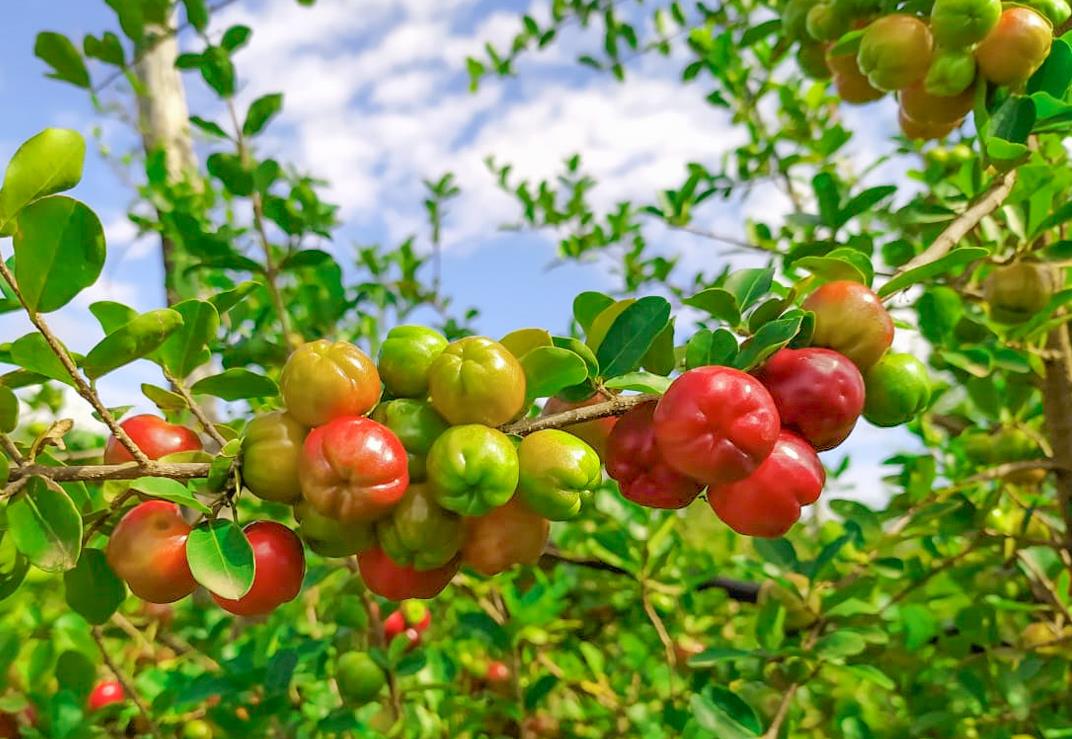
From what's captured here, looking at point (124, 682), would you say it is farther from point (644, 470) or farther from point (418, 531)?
point (644, 470)

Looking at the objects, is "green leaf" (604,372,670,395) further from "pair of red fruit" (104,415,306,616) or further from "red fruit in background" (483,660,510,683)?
"red fruit in background" (483,660,510,683)

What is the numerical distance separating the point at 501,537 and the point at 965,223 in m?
0.74

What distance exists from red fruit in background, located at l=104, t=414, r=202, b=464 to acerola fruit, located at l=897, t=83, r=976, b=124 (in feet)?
4.06

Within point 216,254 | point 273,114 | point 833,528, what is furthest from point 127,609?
point 833,528

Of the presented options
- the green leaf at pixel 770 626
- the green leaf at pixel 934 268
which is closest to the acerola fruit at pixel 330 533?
the green leaf at pixel 934 268

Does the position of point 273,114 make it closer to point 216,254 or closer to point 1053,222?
point 216,254

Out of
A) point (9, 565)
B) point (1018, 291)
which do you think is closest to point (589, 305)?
point (9, 565)

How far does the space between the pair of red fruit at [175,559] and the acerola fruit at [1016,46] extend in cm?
121

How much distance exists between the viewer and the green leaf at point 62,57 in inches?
71.2

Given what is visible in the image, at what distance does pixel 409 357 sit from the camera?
0.85 meters

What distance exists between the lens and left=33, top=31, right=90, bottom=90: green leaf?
181 cm

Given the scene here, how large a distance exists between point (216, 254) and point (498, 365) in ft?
3.75

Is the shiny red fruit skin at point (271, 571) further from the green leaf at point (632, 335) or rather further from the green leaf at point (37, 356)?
the green leaf at point (632, 335)

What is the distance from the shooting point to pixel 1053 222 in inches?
53.5
